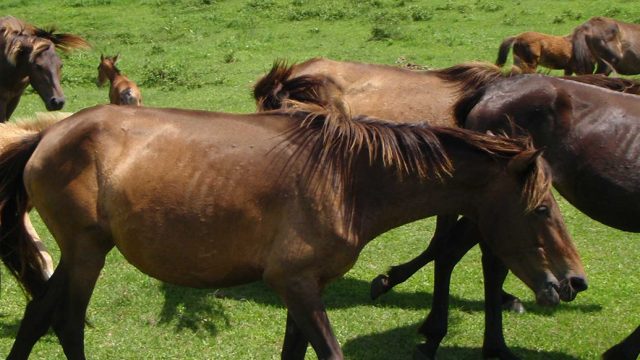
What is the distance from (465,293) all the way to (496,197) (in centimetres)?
284

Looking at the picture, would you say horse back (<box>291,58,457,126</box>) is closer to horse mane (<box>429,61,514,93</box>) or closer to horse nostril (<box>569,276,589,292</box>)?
horse mane (<box>429,61,514,93</box>)

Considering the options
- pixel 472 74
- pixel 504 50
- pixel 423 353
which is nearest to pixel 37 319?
pixel 423 353

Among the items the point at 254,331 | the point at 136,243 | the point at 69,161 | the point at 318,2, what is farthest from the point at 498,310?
the point at 318,2

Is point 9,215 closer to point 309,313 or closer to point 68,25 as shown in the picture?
point 309,313

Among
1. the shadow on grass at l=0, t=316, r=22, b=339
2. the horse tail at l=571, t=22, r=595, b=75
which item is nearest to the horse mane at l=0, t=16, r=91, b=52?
the shadow on grass at l=0, t=316, r=22, b=339

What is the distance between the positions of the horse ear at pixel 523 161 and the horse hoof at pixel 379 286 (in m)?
2.43

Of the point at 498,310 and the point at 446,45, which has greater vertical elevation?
the point at 498,310

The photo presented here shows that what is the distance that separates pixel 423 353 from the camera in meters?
5.60

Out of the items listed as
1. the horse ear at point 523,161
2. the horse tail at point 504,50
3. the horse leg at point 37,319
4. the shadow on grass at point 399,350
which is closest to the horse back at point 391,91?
the shadow on grass at point 399,350

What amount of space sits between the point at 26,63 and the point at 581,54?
991 centimetres

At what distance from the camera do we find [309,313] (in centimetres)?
408

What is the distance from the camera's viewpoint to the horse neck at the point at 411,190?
426 cm

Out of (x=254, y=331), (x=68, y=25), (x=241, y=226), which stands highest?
(x=241, y=226)

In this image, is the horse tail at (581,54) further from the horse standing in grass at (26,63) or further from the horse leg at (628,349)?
the horse leg at (628,349)
